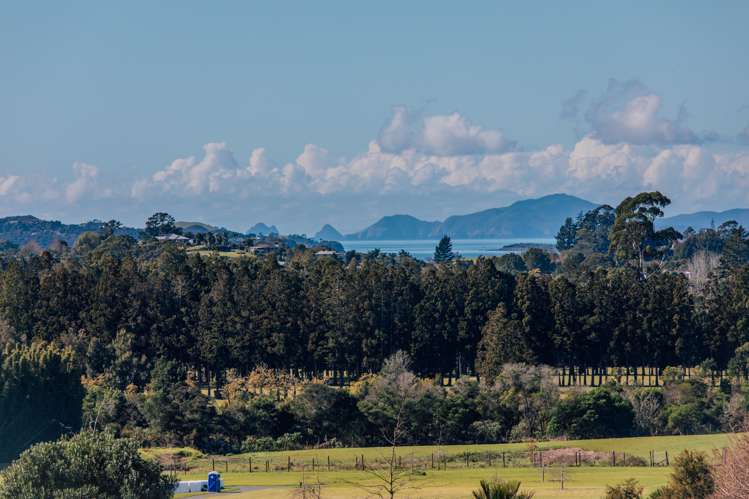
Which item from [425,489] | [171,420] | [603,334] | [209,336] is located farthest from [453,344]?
[425,489]

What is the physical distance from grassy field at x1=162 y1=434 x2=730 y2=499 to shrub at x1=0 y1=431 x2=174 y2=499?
9277 mm

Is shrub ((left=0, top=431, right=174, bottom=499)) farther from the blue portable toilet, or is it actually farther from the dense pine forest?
the dense pine forest

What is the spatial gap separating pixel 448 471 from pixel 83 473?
24507 millimetres

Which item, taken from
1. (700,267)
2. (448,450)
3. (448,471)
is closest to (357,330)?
(448,450)

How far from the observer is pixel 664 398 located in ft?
218

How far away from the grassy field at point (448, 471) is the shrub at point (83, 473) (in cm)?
928

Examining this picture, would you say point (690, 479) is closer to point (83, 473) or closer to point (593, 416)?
point (83, 473)

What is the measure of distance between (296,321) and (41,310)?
730 inches

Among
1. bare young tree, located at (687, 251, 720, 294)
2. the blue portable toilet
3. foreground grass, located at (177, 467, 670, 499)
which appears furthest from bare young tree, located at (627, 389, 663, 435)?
bare young tree, located at (687, 251, 720, 294)

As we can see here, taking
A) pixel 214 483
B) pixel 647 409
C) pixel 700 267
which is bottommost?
pixel 214 483

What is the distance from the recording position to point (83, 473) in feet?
100

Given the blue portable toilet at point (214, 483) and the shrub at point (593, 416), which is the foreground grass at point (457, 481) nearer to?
the blue portable toilet at point (214, 483)

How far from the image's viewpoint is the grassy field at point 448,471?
44.4 m

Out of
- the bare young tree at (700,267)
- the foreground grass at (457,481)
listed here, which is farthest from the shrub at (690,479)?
the bare young tree at (700,267)
